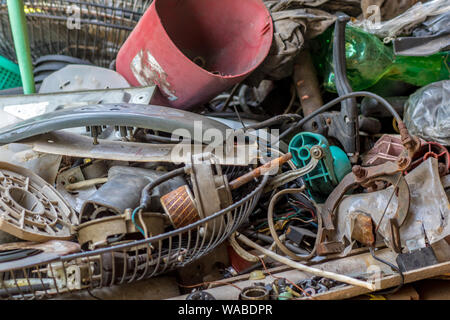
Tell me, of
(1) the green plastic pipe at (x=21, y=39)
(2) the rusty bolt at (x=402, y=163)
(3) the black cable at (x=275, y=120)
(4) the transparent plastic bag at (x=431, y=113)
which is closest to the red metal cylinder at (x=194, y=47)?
(3) the black cable at (x=275, y=120)

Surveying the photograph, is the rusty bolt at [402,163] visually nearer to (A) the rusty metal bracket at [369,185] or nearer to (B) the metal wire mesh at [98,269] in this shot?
(A) the rusty metal bracket at [369,185]

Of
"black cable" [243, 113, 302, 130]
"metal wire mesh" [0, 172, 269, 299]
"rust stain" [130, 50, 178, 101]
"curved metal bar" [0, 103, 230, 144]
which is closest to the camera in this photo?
"metal wire mesh" [0, 172, 269, 299]

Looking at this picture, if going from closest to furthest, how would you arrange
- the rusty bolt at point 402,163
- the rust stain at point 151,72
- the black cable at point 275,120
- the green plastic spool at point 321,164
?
the rusty bolt at point 402,163 → the green plastic spool at point 321,164 → the black cable at point 275,120 → the rust stain at point 151,72

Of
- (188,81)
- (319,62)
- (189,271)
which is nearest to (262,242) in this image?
(189,271)

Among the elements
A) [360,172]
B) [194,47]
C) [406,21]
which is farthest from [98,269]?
[406,21]

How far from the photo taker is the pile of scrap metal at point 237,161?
908mm

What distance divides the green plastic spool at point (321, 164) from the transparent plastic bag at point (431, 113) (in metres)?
0.28

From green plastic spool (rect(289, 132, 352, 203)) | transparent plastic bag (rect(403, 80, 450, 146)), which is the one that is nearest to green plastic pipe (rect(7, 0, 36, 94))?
green plastic spool (rect(289, 132, 352, 203))

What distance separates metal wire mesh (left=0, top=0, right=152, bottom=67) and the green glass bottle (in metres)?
0.87

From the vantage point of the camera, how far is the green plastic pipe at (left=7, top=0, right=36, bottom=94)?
1.52 m

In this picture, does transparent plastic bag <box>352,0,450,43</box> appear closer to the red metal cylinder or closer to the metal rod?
the red metal cylinder

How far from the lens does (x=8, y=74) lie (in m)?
1.81

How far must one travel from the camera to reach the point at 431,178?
999 mm

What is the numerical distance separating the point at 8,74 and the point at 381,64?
4.86 feet
